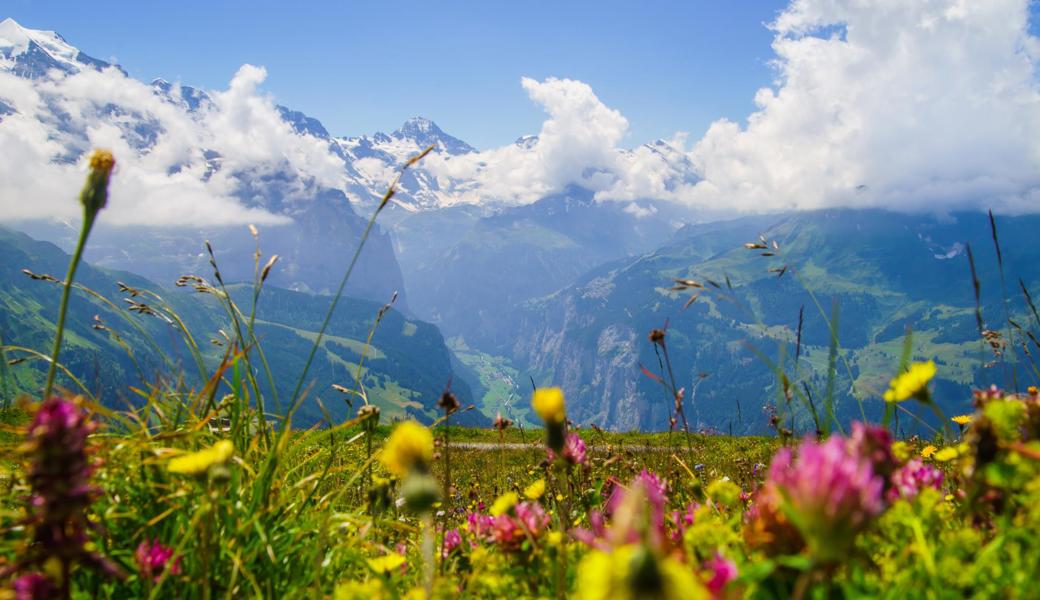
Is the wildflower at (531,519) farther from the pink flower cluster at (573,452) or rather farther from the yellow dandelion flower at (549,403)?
the yellow dandelion flower at (549,403)

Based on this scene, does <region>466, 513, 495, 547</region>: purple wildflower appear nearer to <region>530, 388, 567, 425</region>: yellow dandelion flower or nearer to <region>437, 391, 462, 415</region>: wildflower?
<region>437, 391, 462, 415</region>: wildflower

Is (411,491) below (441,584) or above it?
above

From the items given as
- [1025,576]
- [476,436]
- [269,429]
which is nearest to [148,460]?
[269,429]

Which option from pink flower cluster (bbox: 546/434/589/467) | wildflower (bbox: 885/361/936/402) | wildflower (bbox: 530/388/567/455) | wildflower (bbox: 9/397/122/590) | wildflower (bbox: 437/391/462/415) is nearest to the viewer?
wildflower (bbox: 9/397/122/590)

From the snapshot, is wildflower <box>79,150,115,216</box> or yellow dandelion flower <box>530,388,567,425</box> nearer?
yellow dandelion flower <box>530,388,567,425</box>

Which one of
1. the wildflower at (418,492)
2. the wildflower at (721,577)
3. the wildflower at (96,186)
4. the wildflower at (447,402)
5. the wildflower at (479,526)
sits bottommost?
the wildflower at (479,526)

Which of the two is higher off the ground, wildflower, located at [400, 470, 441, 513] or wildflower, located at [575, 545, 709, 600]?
wildflower, located at [575, 545, 709, 600]

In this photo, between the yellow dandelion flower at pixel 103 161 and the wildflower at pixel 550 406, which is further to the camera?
the yellow dandelion flower at pixel 103 161

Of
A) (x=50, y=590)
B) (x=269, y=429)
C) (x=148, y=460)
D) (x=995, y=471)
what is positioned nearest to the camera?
(x=995, y=471)

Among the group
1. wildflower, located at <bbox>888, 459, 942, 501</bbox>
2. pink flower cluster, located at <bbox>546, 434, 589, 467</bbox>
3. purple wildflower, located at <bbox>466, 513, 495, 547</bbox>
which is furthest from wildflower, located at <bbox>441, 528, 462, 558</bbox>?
wildflower, located at <bbox>888, 459, 942, 501</bbox>

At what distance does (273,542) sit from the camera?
9.87ft

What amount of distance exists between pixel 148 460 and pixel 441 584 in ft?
5.70

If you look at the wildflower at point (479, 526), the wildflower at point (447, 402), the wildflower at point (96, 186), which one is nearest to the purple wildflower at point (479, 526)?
the wildflower at point (479, 526)

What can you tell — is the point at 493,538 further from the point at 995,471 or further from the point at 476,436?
the point at 476,436
